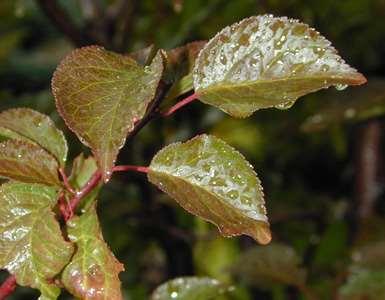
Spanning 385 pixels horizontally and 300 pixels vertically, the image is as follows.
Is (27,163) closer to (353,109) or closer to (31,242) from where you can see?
(31,242)

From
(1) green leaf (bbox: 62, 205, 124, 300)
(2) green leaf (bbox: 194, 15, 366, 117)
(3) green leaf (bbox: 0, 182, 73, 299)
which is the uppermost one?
(2) green leaf (bbox: 194, 15, 366, 117)

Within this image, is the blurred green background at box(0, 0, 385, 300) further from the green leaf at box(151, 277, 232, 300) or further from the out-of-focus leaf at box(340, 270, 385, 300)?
the green leaf at box(151, 277, 232, 300)

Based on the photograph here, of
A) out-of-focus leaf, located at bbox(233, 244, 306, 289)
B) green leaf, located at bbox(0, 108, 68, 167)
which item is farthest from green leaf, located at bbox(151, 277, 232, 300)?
green leaf, located at bbox(0, 108, 68, 167)

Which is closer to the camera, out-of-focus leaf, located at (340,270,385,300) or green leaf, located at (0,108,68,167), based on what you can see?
green leaf, located at (0,108,68,167)

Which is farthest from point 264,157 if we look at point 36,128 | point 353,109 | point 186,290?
point 36,128

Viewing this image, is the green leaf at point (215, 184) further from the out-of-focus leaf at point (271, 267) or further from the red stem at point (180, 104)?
the out-of-focus leaf at point (271, 267)
